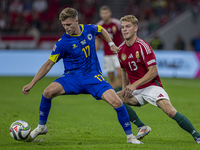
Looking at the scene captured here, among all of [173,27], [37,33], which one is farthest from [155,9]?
[37,33]

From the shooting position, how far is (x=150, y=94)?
229 inches

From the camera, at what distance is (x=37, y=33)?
20.8 metres

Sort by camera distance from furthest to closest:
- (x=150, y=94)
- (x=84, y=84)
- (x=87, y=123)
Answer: (x=87, y=123) → (x=150, y=94) → (x=84, y=84)

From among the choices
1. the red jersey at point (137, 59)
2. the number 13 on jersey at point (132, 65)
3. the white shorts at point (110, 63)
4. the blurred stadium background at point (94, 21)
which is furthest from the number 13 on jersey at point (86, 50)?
the blurred stadium background at point (94, 21)

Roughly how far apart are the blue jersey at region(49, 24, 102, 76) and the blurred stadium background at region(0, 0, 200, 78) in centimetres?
1162

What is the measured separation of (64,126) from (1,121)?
138cm

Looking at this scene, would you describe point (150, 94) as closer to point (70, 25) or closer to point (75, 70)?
point (75, 70)

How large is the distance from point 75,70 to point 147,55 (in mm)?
1180

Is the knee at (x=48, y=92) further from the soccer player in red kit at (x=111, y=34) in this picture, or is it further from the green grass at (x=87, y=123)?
the soccer player in red kit at (x=111, y=34)

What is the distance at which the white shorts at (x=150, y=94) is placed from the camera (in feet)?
18.8

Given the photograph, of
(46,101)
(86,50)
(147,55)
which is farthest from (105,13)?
(46,101)

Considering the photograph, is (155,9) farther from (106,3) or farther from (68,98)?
(68,98)

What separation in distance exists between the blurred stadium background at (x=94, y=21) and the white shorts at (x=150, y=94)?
1138 centimetres

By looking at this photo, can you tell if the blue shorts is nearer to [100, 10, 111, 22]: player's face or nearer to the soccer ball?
the soccer ball
